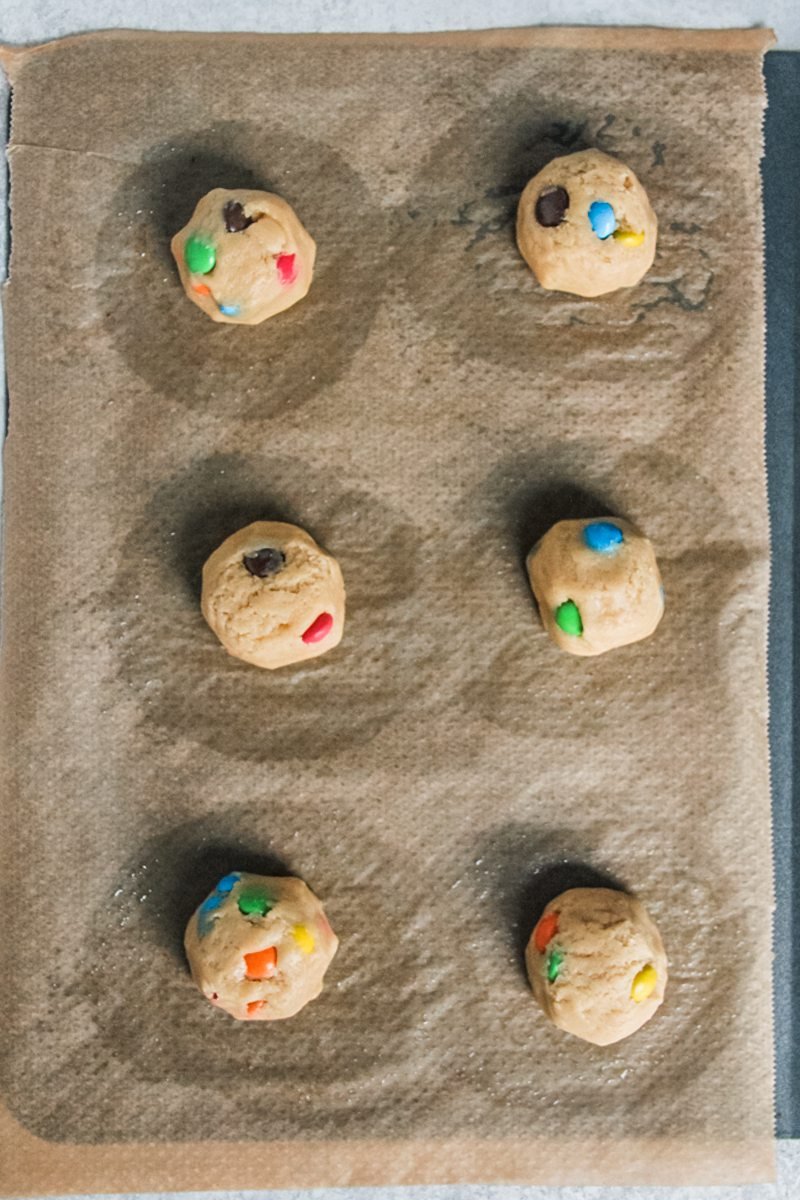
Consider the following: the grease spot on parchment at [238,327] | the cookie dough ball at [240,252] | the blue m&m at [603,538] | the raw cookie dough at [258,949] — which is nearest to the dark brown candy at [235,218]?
the cookie dough ball at [240,252]

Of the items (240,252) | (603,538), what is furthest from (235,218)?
(603,538)

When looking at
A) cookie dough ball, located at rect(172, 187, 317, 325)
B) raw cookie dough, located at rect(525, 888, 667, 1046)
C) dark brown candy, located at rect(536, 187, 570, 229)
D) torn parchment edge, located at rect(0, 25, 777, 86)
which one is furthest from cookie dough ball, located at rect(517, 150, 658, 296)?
raw cookie dough, located at rect(525, 888, 667, 1046)

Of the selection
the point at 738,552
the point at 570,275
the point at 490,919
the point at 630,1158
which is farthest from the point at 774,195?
the point at 630,1158

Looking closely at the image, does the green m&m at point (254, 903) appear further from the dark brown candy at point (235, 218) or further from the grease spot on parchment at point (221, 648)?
the dark brown candy at point (235, 218)

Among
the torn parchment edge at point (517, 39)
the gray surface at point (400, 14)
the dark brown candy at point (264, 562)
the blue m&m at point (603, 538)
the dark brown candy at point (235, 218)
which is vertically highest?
the gray surface at point (400, 14)

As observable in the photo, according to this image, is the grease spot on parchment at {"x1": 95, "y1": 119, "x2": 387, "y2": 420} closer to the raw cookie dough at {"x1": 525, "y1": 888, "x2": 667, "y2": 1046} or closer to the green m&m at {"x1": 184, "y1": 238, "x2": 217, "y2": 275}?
the green m&m at {"x1": 184, "y1": 238, "x2": 217, "y2": 275}

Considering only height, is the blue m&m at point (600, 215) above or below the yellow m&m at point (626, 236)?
above

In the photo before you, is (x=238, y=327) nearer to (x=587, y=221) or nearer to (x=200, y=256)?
(x=200, y=256)
